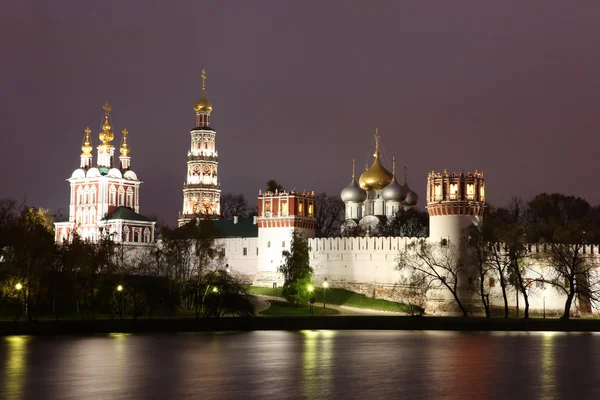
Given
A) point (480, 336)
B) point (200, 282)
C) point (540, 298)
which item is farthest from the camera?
point (540, 298)

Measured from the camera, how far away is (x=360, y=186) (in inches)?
3435

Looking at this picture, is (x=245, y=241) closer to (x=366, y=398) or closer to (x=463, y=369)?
(x=463, y=369)

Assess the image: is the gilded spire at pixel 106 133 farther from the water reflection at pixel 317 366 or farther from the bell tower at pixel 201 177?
the water reflection at pixel 317 366

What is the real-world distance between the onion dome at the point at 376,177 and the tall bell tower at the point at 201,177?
65.1ft

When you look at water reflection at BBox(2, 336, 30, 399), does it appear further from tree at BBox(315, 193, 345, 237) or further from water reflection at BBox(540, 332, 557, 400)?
tree at BBox(315, 193, 345, 237)

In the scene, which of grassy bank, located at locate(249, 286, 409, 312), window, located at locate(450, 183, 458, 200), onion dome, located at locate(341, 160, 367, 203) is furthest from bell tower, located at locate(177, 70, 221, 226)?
window, located at locate(450, 183, 458, 200)

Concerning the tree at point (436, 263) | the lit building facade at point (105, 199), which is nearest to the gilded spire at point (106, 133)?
the lit building facade at point (105, 199)

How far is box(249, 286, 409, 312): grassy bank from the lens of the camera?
67188mm

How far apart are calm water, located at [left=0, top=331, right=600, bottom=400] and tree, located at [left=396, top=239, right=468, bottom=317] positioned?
19.8 m

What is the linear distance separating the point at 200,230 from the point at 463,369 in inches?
1925

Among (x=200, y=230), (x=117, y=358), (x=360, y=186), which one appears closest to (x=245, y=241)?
(x=200, y=230)

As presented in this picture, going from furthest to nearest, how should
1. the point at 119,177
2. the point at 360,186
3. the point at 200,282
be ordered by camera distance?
the point at 119,177
the point at 360,186
the point at 200,282

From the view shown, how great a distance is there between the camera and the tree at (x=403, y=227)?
80.9m

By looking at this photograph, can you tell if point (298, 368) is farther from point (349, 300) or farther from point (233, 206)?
point (233, 206)
